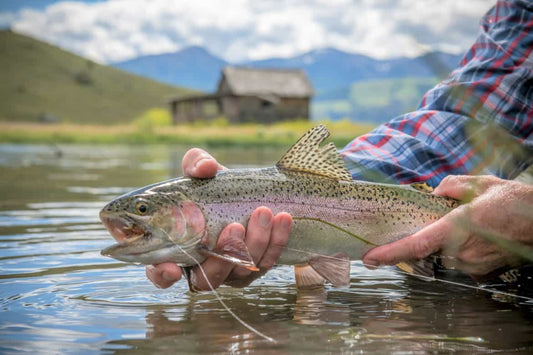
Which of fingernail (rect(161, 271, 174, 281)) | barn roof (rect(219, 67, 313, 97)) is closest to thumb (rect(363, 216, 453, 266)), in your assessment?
fingernail (rect(161, 271, 174, 281))

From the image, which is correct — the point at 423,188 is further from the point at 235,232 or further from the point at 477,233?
the point at 235,232

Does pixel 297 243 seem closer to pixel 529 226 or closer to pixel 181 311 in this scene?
pixel 181 311

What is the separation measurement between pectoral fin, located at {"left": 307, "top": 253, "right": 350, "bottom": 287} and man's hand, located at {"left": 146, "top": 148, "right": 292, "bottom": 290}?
24 centimetres

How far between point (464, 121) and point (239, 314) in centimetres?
236

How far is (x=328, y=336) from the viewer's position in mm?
3121

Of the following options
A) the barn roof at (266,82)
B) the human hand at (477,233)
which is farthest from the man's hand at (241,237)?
the barn roof at (266,82)

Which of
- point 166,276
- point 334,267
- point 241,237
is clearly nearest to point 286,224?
point 241,237

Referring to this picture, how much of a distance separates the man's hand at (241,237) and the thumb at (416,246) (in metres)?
0.54

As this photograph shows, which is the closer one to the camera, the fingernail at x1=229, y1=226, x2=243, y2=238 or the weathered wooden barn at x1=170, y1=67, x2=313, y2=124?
the fingernail at x1=229, y1=226, x2=243, y2=238

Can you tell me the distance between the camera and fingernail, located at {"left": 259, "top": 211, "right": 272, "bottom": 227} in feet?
11.4

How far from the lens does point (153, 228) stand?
11.1 feet

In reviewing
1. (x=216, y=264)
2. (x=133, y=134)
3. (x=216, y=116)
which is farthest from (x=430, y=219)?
(x=216, y=116)

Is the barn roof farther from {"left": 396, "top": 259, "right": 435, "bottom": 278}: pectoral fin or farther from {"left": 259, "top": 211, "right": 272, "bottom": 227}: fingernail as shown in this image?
{"left": 259, "top": 211, "right": 272, "bottom": 227}: fingernail

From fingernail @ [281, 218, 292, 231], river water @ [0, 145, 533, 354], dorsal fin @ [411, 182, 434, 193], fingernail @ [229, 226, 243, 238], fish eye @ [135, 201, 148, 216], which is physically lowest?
river water @ [0, 145, 533, 354]
